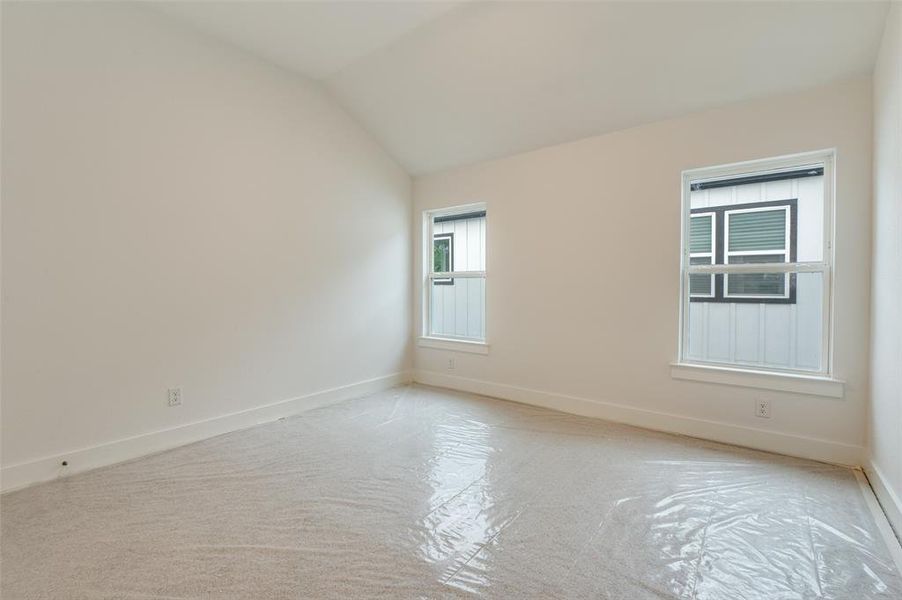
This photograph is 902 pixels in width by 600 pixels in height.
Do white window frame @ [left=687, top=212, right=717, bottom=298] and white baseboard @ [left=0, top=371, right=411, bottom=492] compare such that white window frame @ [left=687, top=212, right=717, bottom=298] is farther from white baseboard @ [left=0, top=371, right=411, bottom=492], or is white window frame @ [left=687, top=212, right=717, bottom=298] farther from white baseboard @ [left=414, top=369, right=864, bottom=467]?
white baseboard @ [left=0, top=371, right=411, bottom=492]

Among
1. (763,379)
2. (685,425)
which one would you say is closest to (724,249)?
(763,379)

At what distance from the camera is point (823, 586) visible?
1514mm

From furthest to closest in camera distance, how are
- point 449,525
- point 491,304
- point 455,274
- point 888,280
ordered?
point 455,274 → point 491,304 → point 888,280 → point 449,525

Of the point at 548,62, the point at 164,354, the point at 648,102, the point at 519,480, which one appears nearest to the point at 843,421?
the point at 519,480

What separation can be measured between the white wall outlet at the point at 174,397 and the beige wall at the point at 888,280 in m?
4.03

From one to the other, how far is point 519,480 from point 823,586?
1291mm

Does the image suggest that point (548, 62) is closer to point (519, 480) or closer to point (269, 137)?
point (269, 137)

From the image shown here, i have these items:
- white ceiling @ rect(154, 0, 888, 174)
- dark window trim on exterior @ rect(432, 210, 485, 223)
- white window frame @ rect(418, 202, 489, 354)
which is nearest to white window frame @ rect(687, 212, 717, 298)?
white ceiling @ rect(154, 0, 888, 174)

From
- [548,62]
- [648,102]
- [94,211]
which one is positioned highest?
[548,62]

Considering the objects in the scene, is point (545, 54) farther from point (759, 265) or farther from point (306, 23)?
point (759, 265)

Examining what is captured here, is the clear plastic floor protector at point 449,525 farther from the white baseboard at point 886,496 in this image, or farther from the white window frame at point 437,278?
the white window frame at point 437,278

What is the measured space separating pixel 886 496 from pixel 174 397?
13.6 feet

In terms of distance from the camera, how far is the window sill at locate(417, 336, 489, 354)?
13.9 feet

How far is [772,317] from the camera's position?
2.84 meters
